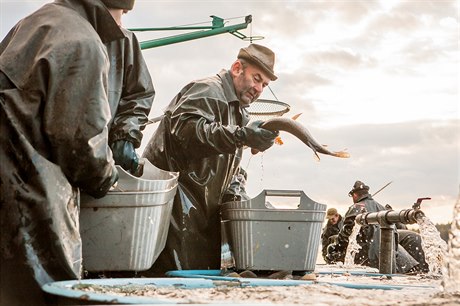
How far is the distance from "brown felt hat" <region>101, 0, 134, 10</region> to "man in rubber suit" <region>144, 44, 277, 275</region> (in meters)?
1.28

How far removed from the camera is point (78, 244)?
3178mm

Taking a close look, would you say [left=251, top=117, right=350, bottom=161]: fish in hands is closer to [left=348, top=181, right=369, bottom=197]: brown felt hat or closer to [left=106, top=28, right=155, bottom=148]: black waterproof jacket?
[left=106, top=28, right=155, bottom=148]: black waterproof jacket

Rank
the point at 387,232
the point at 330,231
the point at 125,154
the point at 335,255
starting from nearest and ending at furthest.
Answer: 1. the point at 125,154
2. the point at 387,232
3. the point at 335,255
4. the point at 330,231

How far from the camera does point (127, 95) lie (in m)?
4.39

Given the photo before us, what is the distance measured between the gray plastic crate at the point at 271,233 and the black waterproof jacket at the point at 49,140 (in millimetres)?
1765

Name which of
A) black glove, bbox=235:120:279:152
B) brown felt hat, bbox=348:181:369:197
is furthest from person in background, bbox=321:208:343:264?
black glove, bbox=235:120:279:152

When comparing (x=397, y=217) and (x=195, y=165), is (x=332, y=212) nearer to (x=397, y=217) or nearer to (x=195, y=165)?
(x=397, y=217)

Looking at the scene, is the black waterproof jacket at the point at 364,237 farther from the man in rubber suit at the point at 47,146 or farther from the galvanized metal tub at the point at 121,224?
the man in rubber suit at the point at 47,146

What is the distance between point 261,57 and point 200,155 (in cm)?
108

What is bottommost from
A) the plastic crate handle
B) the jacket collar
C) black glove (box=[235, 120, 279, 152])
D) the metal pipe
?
the metal pipe

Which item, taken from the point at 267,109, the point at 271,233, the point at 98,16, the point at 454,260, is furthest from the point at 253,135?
the point at 267,109

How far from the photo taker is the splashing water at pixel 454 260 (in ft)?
11.9

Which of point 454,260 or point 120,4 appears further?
point 120,4

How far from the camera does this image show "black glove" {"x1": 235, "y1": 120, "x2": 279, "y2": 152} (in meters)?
4.96
